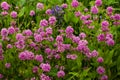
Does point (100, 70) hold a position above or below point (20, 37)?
below

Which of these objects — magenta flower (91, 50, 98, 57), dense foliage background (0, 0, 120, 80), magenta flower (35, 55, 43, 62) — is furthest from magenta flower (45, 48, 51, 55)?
magenta flower (91, 50, 98, 57)

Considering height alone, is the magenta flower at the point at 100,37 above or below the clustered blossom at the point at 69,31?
below

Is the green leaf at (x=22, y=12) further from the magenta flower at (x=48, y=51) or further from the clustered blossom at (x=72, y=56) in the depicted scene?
the clustered blossom at (x=72, y=56)

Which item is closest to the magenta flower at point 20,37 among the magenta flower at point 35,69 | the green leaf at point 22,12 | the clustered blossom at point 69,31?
the magenta flower at point 35,69

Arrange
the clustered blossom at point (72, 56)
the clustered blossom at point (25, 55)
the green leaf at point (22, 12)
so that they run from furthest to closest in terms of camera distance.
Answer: the green leaf at point (22, 12) < the clustered blossom at point (72, 56) < the clustered blossom at point (25, 55)

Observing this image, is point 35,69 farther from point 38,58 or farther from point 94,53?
point 94,53

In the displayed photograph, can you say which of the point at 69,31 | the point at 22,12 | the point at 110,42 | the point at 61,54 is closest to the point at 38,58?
the point at 61,54

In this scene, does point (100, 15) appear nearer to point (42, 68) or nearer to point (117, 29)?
point (117, 29)

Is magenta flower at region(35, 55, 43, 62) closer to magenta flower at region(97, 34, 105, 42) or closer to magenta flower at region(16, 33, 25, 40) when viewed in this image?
magenta flower at region(16, 33, 25, 40)

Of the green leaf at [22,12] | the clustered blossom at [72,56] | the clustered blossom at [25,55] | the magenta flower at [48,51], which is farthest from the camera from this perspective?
the green leaf at [22,12]

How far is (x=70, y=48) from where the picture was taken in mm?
3256

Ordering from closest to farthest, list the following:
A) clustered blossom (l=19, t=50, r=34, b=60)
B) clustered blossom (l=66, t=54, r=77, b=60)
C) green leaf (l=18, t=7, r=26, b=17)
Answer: clustered blossom (l=19, t=50, r=34, b=60)
clustered blossom (l=66, t=54, r=77, b=60)
green leaf (l=18, t=7, r=26, b=17)

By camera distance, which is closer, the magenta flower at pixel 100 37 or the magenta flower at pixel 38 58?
the magenta flower at pixel 38 58

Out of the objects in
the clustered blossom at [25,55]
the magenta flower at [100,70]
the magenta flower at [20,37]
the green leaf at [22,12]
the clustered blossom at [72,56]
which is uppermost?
the green leaf at [22,12]
